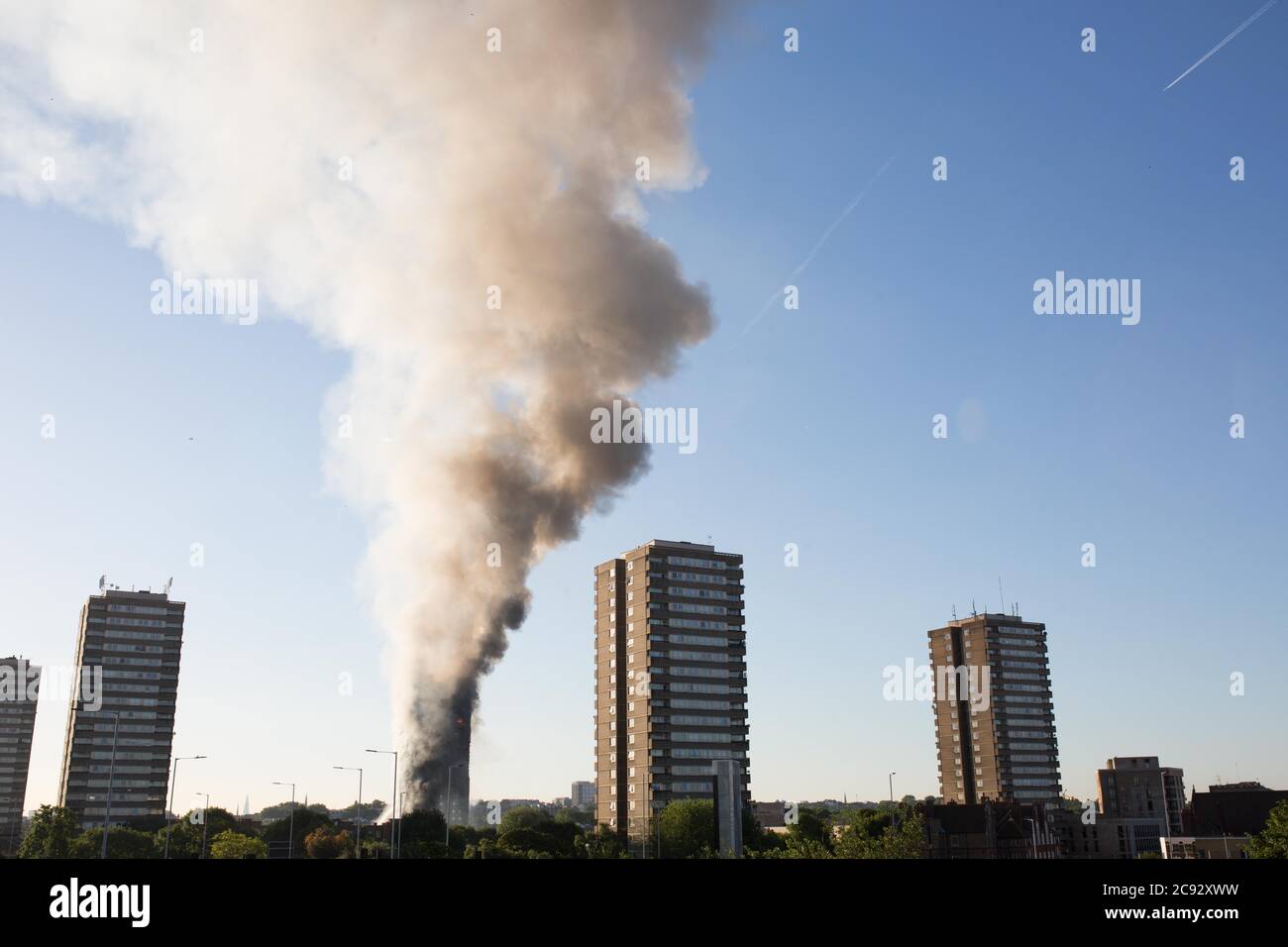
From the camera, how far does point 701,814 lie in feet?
417

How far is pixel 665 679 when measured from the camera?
152 meters

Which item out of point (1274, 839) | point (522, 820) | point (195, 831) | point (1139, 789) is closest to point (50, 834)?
point (195, 831)

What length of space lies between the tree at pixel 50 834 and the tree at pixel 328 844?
27.1 meters

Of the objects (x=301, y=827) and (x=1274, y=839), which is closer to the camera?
(x=1274, y=839)

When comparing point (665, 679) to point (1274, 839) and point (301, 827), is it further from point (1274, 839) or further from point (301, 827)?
point (1274, 839)

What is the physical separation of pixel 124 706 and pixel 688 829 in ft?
363

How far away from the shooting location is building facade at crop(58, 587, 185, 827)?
174m

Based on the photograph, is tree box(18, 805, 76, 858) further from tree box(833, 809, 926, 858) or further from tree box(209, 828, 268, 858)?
tree box(833, 809, 926, 858)

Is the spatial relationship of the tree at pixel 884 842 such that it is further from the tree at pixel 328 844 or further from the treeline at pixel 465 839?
the tree at pixel 328 844

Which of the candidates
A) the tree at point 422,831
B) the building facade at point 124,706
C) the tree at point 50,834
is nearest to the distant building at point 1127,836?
the tree at point 422,831

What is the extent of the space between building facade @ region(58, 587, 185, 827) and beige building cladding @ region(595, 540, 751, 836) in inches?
3113
